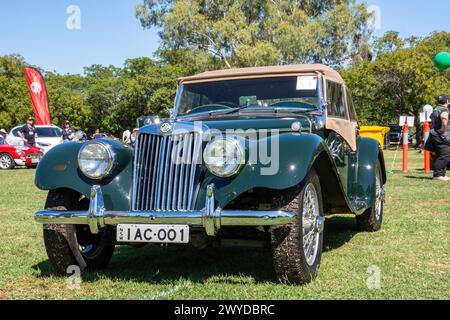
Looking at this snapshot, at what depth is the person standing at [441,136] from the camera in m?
11.4

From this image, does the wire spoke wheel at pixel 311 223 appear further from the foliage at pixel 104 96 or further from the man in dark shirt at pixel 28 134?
the foliage at pixel 104 96

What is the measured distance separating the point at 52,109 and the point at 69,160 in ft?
180

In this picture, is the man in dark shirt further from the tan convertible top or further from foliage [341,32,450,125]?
foliage [341,32,450,125]

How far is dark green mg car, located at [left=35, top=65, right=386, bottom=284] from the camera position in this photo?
12.2ft

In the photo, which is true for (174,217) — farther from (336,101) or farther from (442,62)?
(442,62)

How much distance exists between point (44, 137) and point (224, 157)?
65.8 ft

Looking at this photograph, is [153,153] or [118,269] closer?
[153,153]

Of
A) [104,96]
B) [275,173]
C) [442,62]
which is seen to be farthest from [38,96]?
[104,96]

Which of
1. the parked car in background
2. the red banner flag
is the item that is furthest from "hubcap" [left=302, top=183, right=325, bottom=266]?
the parked car in background

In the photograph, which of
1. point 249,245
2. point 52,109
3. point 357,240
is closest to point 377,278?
point 249,245

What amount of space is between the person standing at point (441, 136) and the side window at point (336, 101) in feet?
20.2

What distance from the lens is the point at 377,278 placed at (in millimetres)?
4129

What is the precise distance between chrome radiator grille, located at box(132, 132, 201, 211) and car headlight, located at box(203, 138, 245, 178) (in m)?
0.22

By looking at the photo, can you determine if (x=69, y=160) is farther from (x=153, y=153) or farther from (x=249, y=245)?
(x=249, y=245)
